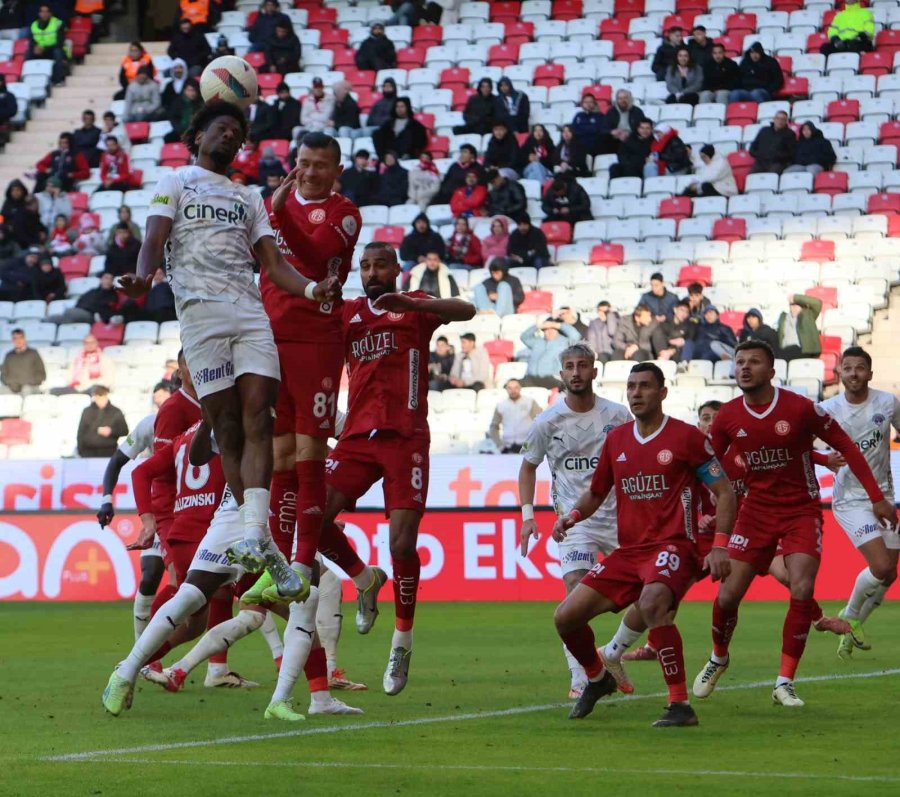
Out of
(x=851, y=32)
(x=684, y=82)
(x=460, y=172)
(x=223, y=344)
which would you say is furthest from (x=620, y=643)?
(x=851, y=32)

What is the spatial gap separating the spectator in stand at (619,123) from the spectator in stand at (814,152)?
253 centimetres

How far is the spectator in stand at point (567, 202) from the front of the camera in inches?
984

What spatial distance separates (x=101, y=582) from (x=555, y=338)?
258 inches

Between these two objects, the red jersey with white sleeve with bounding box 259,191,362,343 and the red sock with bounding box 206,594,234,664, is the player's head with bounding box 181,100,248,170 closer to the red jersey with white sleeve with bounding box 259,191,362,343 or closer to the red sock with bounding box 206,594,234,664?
the red jersey with white sleeve with bounding box 259,191,362,343

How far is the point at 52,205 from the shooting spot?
90.8ft

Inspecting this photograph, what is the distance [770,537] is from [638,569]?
58.8 inches

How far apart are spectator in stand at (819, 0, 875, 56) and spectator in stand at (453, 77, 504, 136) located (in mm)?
5242

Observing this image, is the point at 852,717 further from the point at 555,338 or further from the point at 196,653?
the point at 555,338

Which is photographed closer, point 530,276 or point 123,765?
point 123,765

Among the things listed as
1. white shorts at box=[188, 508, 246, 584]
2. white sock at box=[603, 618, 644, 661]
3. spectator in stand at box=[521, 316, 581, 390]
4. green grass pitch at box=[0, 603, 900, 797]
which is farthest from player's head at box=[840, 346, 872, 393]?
spectator in stand at box=[521, 316, 581, 390]

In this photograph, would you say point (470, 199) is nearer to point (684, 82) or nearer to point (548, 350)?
point (684, 82)

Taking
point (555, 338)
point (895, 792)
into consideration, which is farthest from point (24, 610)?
point (895, 792)

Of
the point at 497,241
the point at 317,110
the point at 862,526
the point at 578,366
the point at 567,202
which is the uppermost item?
the point at 317,110

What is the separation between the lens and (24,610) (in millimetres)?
18422
